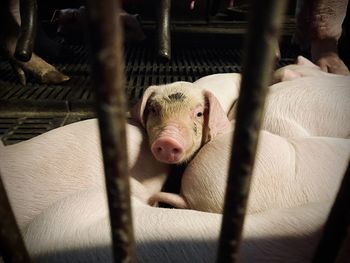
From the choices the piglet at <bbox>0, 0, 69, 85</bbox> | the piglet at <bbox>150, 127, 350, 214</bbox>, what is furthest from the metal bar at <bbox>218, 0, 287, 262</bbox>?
the piglet at <bbox>0, 0, 69, 85</bbox>

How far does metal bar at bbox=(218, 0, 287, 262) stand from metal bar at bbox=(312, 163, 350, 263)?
110mm

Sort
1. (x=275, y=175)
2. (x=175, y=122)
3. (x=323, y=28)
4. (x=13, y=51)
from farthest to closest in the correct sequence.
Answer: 1. (x=323, y=28)
2. (x=13, y=51)
3. (x=175, y=122)
4. (x=275, y=175)

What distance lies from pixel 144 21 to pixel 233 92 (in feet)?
7.20

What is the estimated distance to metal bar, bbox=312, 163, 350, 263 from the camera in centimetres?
39

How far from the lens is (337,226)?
1.35ft

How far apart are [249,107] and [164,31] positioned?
2.77 feet

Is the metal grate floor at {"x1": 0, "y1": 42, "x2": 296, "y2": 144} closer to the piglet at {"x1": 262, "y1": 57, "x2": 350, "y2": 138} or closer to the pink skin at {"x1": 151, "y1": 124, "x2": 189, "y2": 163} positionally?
the pink skin at {"x1": 151, "y1": 124, "x2": 189, "y2": 163}

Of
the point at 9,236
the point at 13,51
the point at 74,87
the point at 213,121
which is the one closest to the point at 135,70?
the point at 74,87

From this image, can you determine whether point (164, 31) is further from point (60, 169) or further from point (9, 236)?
point (9, 236)

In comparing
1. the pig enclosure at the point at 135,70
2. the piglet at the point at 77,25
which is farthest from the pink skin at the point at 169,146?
the piglet at the point at 77,25

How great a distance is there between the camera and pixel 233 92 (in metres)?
1.70

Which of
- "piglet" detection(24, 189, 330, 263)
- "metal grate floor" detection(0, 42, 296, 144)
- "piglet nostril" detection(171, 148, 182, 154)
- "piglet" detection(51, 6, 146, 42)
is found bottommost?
"metal grate floor" detection(0, 42, 296, 144)

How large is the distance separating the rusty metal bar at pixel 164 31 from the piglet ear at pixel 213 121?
0.32 metres

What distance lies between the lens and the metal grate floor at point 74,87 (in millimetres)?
1669
